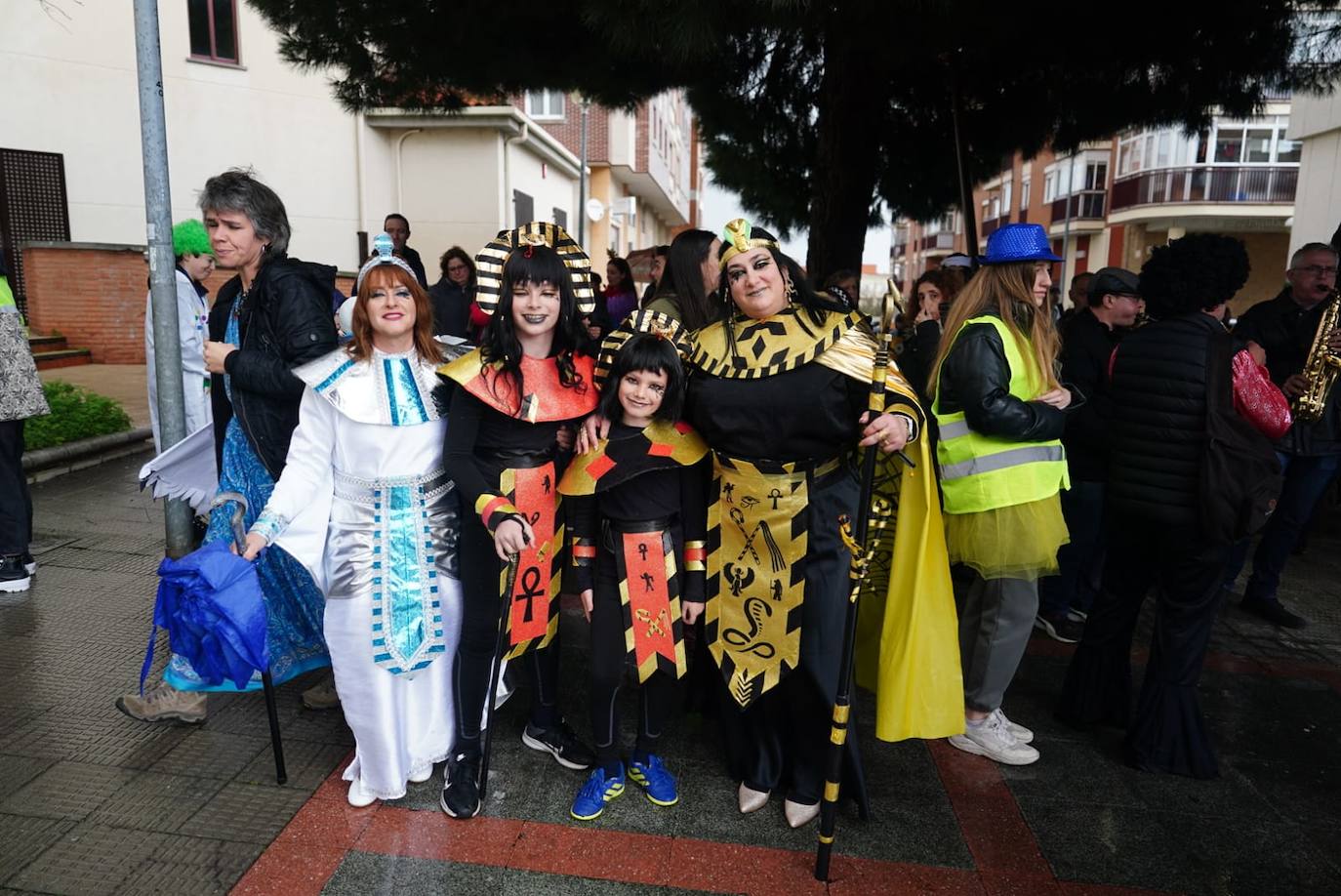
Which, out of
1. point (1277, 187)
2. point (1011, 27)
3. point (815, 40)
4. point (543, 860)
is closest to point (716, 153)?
point (815, 40)

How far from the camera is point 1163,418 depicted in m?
2.89

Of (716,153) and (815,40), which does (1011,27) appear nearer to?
(815,40)

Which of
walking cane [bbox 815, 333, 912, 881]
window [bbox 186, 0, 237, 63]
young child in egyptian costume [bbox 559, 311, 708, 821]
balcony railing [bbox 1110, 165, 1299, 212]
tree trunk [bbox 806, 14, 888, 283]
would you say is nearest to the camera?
walking cane [bbox 815, 333, 912, 881]

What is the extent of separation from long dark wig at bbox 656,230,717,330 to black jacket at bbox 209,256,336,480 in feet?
4.08

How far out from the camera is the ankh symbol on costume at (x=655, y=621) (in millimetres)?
2666

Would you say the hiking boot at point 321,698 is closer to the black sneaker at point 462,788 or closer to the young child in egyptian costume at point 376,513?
the young child in egyptian costume at point 376,513

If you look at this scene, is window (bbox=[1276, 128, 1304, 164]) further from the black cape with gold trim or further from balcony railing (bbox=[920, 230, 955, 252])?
the black cape with gold trim

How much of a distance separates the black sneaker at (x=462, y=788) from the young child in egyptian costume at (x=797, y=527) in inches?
33.3

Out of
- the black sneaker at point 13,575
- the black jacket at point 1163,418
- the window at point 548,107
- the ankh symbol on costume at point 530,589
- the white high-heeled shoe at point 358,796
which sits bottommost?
the white high-heeled shoe at point 358,796

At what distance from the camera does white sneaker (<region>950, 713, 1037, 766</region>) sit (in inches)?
121

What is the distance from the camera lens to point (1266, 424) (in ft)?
9.53

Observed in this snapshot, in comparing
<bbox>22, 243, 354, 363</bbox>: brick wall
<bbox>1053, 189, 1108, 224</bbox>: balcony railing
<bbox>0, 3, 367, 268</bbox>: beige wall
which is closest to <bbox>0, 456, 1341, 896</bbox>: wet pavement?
<bbox>22, 243, 354, 363</bbox>: brick wall

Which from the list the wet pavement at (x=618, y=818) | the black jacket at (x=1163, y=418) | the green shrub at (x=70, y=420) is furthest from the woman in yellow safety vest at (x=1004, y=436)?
the green shrub at (x=70, y=420)

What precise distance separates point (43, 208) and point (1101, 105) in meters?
13.6
